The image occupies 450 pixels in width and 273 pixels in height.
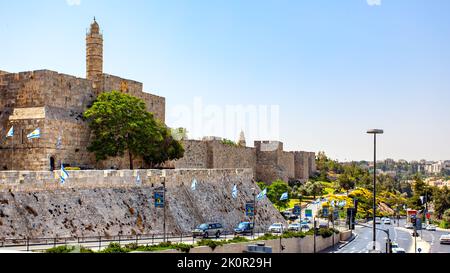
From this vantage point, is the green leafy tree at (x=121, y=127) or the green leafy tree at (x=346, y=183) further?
the green leafy tree at (x=346, y=183)

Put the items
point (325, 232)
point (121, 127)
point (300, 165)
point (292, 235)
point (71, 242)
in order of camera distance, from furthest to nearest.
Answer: point (300, 165) < point (121, 127) < point (325, 232) < point (292, 235) < point (71, 242)

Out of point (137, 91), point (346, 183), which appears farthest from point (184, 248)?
point (346, 183)

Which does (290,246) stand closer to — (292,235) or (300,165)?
(292,235)

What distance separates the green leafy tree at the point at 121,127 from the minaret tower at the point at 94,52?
15.1 feet

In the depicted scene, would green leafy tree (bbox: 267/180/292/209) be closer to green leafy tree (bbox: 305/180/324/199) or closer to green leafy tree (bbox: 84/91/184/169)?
green leafy tree (bbox: 305/180/324/199)

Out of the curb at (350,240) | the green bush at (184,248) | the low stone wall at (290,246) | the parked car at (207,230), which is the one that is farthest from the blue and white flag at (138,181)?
the curb at (350,240)

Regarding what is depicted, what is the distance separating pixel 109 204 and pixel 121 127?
14364mm

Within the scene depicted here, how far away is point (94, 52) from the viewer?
50344 millimetres

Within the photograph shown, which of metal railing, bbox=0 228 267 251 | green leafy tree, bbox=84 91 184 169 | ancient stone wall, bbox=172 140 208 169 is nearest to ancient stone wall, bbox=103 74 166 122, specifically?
green leafy tree, bbox=84 91 184 169

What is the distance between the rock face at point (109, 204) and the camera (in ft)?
90.1

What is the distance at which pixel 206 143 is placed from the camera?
71.6 m

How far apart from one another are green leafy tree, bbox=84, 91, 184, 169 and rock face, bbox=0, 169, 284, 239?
6459 mm

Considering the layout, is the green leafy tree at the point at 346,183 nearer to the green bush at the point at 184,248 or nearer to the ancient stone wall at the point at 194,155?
the ancient stone wall at the point at 194,155
